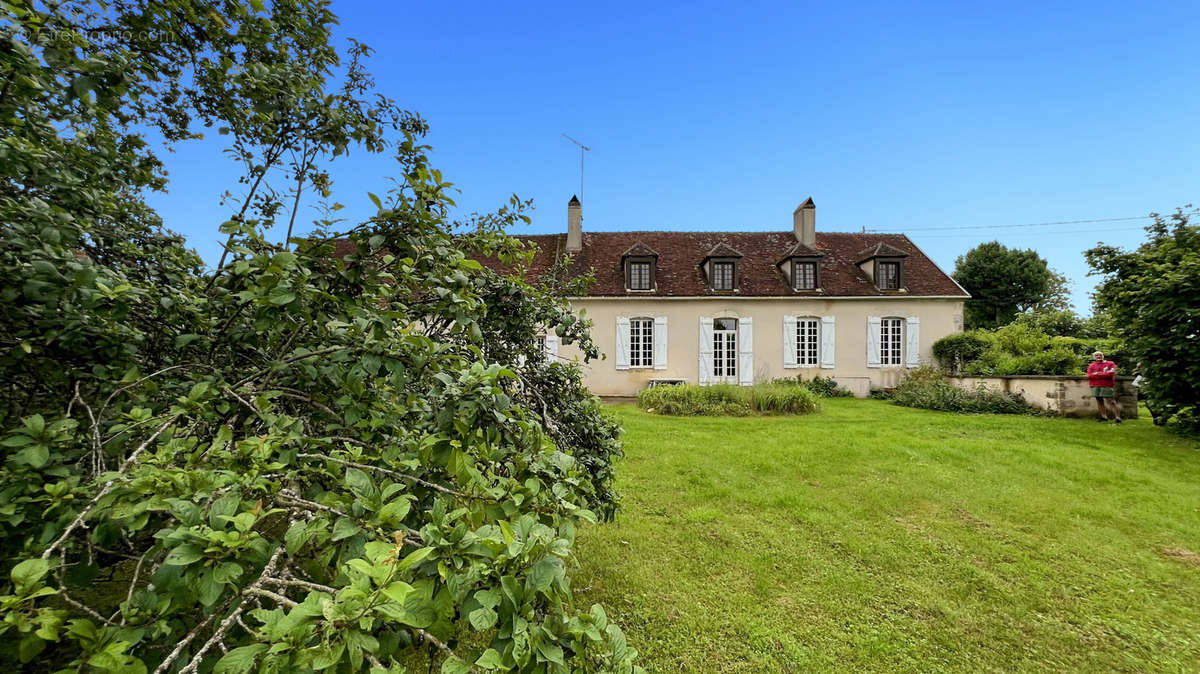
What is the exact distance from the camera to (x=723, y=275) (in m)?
15.0

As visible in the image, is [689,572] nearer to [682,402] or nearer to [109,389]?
[109,389]

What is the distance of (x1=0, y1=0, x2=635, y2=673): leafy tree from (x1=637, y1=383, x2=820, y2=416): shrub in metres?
8.19

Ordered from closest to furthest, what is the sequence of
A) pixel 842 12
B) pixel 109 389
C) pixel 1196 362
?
pixel 109 389
pixel 1196 362
pixel 842 12

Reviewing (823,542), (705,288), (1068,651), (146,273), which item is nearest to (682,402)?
(705,288)

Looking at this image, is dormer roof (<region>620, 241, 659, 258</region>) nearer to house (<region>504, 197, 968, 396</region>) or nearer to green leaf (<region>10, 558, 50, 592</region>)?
house (<region>504, 197, 968, 396</region>)

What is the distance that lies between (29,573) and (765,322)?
15.5 m

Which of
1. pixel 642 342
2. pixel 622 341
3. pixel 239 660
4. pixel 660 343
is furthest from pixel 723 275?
pixel 239 660

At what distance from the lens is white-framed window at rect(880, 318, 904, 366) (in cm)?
1465

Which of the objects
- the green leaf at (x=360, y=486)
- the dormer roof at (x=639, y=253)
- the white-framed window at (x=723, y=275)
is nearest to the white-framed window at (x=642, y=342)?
the dormer roof at (x=639, y=253)

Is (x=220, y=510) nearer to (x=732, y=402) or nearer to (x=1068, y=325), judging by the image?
(x=732, y=402)

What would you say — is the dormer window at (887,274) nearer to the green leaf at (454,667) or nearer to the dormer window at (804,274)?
the dormer window at (804,274)

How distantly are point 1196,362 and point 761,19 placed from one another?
31.1 feet

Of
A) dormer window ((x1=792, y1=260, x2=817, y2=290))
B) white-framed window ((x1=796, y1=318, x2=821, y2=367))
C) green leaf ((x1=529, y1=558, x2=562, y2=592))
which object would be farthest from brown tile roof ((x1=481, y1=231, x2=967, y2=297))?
green leaf ((x1=529, y1=558, x2=562, y2=592))

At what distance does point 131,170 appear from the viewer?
8.41 ft
